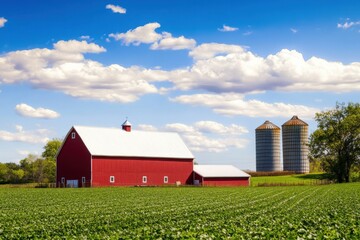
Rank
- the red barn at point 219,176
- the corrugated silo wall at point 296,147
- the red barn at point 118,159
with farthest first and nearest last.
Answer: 1. the corrugated silo wall at point 296,147
2. the red barn at point 219,176
3. the red barn at point 118,159

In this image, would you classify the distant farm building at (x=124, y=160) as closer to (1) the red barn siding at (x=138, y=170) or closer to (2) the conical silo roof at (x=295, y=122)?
(1) the red barn siding at (x=138, y=170)

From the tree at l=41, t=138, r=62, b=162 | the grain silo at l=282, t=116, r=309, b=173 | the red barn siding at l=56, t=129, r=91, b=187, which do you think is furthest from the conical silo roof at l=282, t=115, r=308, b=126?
the red barn siding at l=56, t=129, r=91, b=187

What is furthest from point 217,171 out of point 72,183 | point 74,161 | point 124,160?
point 72,183

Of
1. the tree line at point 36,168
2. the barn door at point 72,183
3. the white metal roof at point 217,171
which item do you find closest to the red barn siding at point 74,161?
the barn door at point 72,183

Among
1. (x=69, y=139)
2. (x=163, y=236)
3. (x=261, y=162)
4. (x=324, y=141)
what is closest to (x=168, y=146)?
(x=69, y=139)

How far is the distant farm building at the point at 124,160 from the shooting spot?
66.9m

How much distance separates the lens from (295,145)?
123875 millimetres

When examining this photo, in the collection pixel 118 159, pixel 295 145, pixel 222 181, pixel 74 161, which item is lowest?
pixel 222 181

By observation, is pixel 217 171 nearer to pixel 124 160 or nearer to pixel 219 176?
pixel 219 176

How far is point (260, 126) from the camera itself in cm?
12769

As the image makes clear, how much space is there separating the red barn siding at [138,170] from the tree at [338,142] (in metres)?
21.0

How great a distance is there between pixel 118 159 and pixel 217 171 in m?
17.2

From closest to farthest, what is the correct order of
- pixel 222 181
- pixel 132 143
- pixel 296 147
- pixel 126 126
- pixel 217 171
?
1. pixel 132 143
2. pixel 126 126
3. pixel 222 181
4. pixel 217 171
5. pixel 296 147

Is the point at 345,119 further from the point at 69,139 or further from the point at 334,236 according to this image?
the point at 334,236
